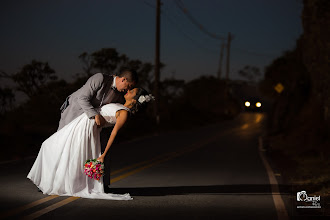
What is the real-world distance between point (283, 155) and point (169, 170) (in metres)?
8.32

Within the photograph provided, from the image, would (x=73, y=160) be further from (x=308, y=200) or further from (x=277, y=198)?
(x=308, y=200)

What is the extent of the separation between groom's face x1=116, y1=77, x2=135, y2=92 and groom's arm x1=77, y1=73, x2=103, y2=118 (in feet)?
1.01

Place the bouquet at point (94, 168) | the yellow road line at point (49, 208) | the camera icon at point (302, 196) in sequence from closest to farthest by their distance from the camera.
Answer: the yellow road line at point (49, 208)
the bouquet at point (94, 168)
the camera icon at point (302, 196)

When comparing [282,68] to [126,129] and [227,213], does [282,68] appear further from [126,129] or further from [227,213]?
[227,213]

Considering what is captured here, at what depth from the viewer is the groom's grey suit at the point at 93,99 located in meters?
8.60

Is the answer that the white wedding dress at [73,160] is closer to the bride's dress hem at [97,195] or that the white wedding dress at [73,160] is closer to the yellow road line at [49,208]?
the bride's dress hem at [97,195]

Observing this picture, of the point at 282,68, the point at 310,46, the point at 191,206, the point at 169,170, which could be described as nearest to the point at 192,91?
the point at 282,68

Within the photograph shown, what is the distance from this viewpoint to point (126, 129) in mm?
32094

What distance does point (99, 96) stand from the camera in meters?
8.80

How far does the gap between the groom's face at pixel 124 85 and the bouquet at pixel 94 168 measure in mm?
1249

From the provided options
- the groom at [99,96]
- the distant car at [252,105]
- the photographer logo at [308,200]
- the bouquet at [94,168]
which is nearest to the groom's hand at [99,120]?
the groom at [99,96]

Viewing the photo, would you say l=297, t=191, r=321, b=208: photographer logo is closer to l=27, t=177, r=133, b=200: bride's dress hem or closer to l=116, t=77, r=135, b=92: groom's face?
l=27, t=177, r=133, b=200: bride's dress hem

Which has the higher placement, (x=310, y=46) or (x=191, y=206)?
(x=310, y=46)

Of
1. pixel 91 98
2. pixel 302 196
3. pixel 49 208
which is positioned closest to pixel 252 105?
pixel 302 196
